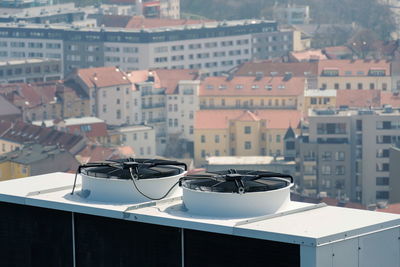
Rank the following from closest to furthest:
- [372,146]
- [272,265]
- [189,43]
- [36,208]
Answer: [272,265] < [36,208] < [372,146] < [189,43]

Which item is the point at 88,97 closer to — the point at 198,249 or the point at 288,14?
the point at 288,14

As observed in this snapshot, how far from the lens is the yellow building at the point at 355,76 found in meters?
83.7

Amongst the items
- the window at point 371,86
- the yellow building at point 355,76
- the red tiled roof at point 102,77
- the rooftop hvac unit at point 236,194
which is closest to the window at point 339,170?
the red tiled roof at point 102,77

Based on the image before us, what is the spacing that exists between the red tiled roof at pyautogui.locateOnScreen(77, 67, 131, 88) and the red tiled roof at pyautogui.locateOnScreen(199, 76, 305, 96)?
4.31 m

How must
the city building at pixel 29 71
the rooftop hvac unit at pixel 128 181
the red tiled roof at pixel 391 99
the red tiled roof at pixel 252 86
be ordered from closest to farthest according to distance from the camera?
the rooftop hvac unit at pixel 128 181 < the red tiled roof at pixel 391 99 < the red tiled roof at pixel 252 86 < the city building at pixel 29 71

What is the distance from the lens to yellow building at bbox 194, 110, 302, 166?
229 ft

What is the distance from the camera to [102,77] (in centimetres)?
7869

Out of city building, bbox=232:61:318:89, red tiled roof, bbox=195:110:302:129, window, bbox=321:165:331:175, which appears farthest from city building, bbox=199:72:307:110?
window, bbox=321:165:331:175

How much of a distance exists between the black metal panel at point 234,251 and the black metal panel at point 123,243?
0.50 feet

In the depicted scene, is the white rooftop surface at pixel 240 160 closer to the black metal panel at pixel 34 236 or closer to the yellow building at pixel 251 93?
the yellow building at pixel 251 93

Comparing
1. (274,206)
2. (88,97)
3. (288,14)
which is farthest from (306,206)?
(288,14)

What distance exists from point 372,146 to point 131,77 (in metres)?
24.3

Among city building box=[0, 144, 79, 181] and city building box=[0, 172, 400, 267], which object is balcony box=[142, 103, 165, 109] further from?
city building box=[0, 172, 400, 267]

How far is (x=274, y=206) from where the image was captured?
38.6 feet
